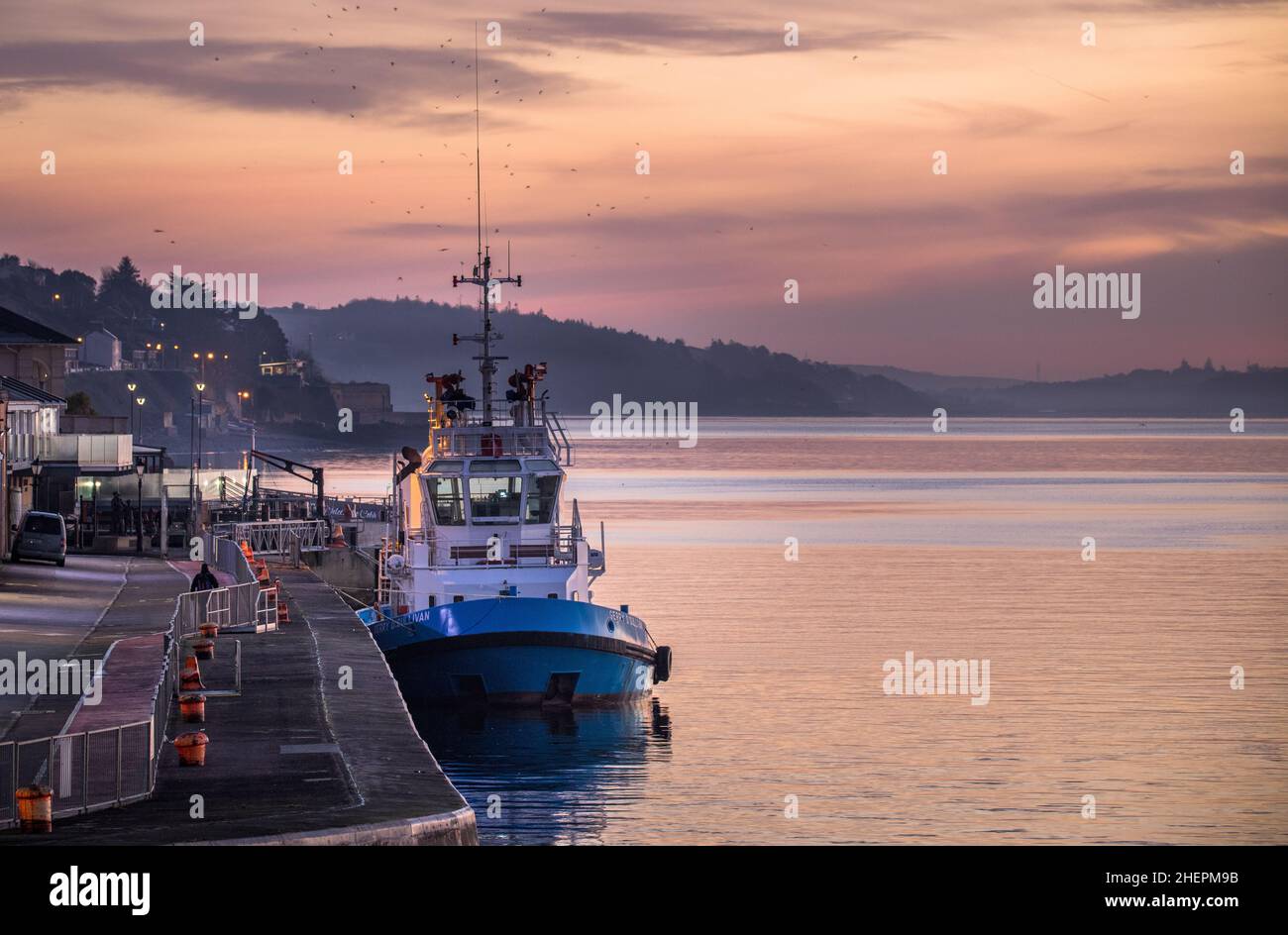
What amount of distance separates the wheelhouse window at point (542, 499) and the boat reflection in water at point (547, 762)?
548 centimetres

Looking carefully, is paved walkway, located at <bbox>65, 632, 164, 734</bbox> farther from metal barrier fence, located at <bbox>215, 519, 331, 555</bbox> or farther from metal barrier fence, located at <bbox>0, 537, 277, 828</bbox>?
metal barrier fence, located at <bbox>215, 519, 331, 555</bbox>

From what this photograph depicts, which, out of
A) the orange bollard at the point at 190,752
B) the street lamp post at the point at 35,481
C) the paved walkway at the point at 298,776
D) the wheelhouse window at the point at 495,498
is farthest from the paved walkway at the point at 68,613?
the street lamp post at the point at 35,481

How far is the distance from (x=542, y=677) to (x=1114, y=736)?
13724 millimetres

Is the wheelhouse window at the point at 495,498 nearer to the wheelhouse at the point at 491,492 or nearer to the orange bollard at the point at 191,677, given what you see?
the wheelhouse at the point at 491,492

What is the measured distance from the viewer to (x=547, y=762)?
38219 millimetres

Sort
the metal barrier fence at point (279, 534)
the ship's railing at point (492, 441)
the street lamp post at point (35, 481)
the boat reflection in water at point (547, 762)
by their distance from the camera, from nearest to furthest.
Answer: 1. the boat reflection in water at point (547, 762)
2. the ship's railing at point (492, 441)
3. the metal barrier fence at point (279, 534)
4. the street lamp post at point (35, 481)

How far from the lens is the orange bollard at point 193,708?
28531 millimetres

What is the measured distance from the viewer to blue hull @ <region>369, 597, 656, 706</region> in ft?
139

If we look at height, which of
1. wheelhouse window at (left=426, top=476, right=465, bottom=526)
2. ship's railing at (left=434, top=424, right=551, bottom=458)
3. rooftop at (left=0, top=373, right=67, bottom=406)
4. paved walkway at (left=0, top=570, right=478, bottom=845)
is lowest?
paved walkway at (left=0, top=570, right=478, bottom=845)

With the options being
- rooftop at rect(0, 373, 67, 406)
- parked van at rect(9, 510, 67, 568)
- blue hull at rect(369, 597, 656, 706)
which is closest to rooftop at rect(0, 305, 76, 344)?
rooftop at rect(0, 373, 67, 406)

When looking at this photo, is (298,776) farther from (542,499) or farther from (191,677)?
(542,499)

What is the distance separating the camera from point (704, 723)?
1698 inches

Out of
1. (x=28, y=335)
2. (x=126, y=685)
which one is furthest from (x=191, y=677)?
(x=28, y=335)

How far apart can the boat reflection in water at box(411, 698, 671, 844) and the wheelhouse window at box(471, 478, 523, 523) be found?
5556 mm
